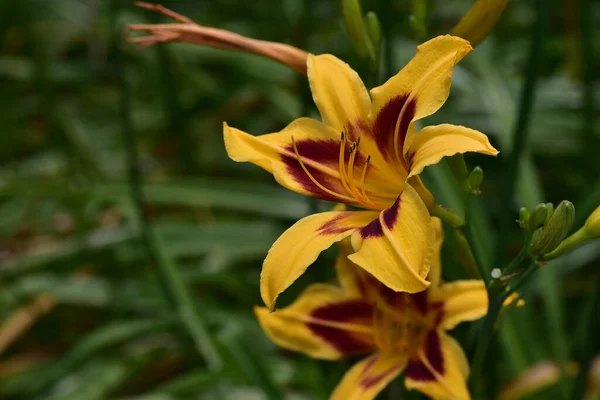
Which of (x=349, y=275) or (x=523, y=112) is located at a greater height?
(x=523, y=112)

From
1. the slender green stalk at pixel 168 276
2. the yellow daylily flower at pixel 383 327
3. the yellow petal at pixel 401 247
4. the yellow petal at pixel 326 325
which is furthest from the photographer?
the slender green stalk at pixel 168 276

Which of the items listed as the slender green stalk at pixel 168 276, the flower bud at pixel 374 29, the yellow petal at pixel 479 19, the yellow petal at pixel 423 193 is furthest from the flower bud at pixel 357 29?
the slender green stalk at pixel 168 276

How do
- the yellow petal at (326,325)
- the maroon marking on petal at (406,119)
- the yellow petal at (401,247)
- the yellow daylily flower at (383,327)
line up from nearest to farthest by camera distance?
the yellow petal at (401,247) → the maroon marking on petal at (406,119) → the yellow daylily flower at (383,327) → the yellow petal at (326,325)

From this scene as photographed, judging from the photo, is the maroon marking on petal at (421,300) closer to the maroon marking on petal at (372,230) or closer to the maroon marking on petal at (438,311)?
the maroon marking on petal at (438,311)

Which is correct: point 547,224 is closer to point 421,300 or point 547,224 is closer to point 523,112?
point 421,300

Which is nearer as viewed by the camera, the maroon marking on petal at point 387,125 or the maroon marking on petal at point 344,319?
the maroon marking on petal at point 387,125

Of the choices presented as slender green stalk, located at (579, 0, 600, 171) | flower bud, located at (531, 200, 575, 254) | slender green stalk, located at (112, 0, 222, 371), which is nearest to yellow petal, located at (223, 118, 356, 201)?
flower bud, located at (531, 200, 575, 254)

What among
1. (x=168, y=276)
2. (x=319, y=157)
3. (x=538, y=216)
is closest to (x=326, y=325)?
(x=319, y=157)

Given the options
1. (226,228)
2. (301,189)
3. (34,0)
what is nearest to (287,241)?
(301,189)
